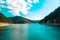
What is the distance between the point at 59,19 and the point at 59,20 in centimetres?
233

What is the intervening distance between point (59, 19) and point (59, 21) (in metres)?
3.30

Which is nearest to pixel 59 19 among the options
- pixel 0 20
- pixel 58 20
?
pixel 58 20

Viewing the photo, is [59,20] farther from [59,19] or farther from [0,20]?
[0,20]

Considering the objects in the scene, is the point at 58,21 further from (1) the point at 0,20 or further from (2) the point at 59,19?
(1) the point at 0,20

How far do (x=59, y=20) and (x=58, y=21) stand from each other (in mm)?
2416

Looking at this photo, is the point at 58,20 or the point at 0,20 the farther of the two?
the point at 58,20

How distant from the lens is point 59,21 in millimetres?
165500

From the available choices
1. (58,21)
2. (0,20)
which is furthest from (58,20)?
(0,20)

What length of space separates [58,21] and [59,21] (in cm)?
247

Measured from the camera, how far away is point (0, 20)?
157875 millimetres

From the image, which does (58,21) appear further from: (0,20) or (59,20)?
(0,20)

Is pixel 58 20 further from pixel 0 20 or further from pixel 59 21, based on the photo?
pixel 0 20

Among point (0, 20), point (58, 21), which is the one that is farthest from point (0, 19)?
point (58, 21)

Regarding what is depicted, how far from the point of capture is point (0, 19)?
524ft
